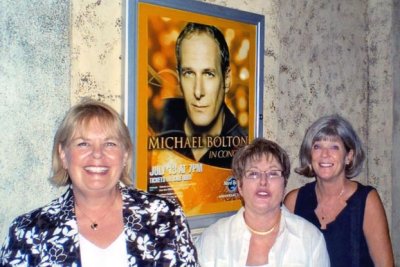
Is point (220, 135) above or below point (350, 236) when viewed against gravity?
above

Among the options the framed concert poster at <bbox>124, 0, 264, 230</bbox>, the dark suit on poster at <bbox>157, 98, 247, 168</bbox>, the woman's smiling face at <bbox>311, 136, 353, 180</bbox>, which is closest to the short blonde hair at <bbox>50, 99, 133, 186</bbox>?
the framed concert poster at <bbox>124, 0, 264, 230</bbox>

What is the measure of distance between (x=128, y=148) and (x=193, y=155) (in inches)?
21.1

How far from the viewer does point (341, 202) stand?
2.40 meters

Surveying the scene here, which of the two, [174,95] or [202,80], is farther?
[202,80]

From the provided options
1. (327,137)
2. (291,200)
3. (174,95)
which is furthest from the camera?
(291,200)

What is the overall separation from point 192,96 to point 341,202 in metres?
0.92

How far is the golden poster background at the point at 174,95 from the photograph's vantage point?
209cm

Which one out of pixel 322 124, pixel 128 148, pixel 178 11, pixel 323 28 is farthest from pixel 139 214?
pixel 323 28

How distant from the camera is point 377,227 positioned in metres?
2.29

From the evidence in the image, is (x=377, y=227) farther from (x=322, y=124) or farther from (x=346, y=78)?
(x=346, y=78)

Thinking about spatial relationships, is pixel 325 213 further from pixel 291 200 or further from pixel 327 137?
pixel 327 137

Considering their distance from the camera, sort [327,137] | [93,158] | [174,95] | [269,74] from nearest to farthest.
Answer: [93,158] → [174,95] → [327,137] → [269,74]

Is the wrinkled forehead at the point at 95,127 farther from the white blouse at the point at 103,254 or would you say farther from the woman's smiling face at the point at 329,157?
the woman's smiling face at the point at 329,157

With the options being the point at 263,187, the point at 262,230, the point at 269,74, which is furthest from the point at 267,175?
the point at 269,74
